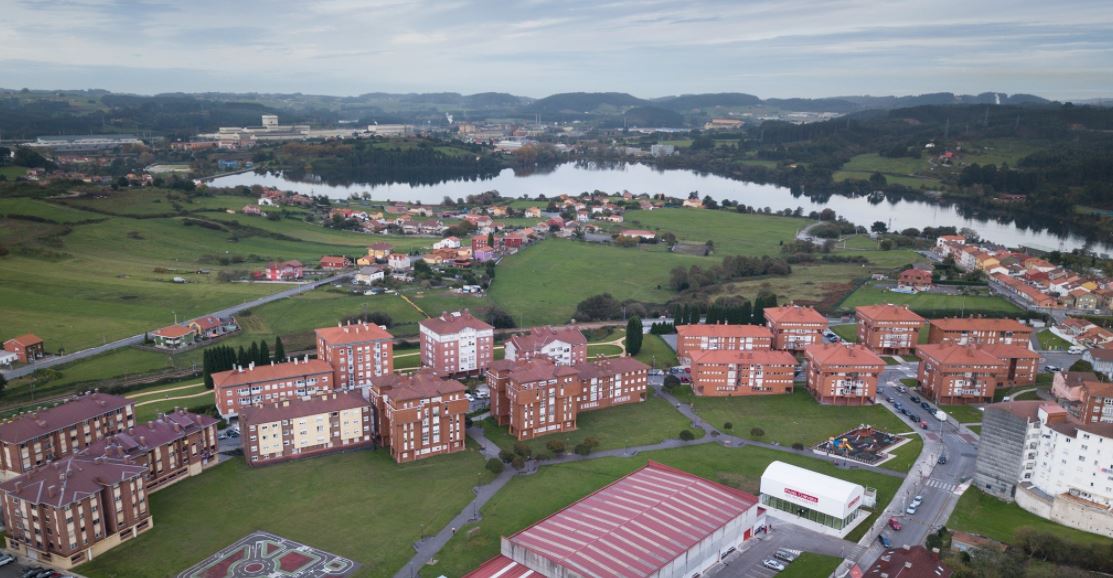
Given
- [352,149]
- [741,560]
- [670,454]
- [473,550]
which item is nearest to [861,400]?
[670,454]

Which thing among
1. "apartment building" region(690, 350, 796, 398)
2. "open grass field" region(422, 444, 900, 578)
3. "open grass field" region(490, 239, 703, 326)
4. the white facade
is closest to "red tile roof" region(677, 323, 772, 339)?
"apartment building" region(690, 350, 796, 398)

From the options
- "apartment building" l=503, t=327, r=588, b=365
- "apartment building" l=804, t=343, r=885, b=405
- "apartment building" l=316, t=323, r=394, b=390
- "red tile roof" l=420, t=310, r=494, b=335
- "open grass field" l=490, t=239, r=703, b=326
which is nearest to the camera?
"apartment building" l=804, t=343, r=885, b=405

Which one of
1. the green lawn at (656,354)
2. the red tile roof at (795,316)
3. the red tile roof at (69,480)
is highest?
the red tile roof at (795,316)

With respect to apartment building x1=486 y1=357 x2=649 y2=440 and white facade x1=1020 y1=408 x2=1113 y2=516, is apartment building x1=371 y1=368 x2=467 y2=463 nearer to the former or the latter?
apartment building x1=486 y1=357 x2=649 y2=440

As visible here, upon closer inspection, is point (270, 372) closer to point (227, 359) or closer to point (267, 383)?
point (267, 383)

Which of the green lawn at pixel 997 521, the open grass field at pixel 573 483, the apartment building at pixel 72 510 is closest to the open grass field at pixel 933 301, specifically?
the open grass field at pixel 573 483

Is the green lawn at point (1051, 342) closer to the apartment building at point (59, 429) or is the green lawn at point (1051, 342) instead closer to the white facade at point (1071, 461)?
the white facade at point (1071, 461)

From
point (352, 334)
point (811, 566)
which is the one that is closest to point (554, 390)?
point (352, 334)
